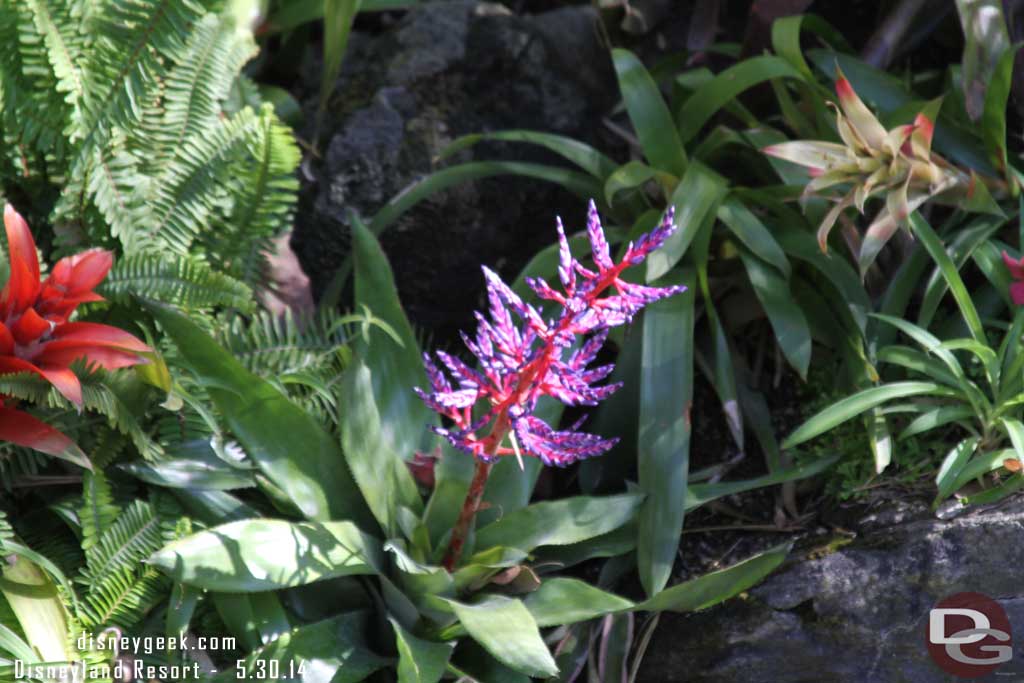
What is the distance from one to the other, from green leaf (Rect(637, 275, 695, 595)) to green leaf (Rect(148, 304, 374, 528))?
0.73 metres

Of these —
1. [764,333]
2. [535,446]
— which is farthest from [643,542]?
[764,333]

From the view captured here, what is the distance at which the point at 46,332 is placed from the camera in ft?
6.91

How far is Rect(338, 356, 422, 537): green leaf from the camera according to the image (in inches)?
88.7

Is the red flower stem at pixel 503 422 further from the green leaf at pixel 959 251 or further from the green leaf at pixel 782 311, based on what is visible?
Answer: the green leaf at pixel 959 251

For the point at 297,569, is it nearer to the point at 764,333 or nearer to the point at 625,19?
the point at 764,333

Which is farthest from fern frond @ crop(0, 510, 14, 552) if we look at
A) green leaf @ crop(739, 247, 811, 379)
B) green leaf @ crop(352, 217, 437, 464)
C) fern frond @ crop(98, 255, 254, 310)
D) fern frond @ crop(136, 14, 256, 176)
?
green leaf @ crop(739, 247, 811, 379)

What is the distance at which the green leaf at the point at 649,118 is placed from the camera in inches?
111

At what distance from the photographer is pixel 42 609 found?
2.05 metres

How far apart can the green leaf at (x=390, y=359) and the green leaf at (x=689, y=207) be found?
2.04 feet

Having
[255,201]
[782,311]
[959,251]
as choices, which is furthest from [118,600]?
[959,251]

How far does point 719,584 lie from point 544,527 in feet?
1.31

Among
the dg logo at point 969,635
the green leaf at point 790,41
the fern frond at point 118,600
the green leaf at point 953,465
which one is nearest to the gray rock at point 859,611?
the dg logo at point 969,635

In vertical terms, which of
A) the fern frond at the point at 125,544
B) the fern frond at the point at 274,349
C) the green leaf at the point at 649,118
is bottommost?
the fern frond at the point at 125,544

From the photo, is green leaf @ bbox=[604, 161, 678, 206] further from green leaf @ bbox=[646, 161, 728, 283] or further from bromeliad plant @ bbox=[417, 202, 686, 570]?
bromeliad plant @ bbox=[417, 202, 686, 570]
